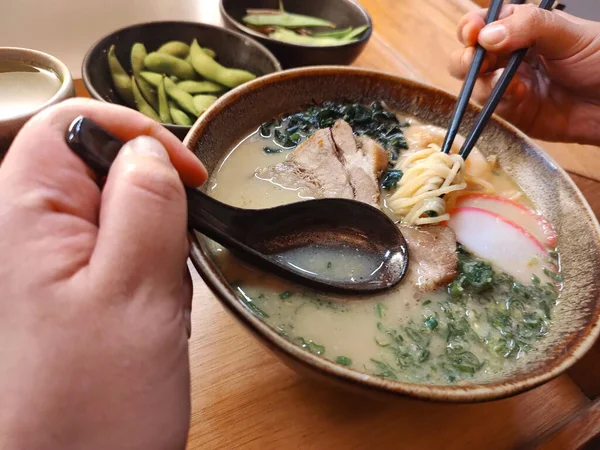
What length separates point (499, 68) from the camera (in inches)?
73.7

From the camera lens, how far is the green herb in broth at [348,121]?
1.49 metres

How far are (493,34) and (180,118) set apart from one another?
1116mm

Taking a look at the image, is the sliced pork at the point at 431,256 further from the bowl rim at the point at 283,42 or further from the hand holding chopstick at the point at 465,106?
the bowl rim at the point at 283,42

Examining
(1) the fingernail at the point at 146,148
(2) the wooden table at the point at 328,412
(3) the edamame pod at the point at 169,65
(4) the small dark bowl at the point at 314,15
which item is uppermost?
(1) the fingernail at the point at 146,148

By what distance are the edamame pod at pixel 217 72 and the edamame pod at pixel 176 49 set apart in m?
0.06

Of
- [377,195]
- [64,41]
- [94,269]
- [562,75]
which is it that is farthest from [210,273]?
[562,75]

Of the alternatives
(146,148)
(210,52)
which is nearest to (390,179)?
(146,148)

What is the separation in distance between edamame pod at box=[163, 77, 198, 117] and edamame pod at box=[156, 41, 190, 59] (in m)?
0.15

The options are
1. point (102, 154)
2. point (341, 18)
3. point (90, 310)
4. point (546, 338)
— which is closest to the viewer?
point (90, 310)

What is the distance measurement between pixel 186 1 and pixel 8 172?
195 cm

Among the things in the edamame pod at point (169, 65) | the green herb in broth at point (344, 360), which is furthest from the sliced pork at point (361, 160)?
the edamame pod at point (169, 65)

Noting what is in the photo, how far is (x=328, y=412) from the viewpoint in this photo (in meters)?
1.07

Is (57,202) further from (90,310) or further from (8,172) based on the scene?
(90,310)

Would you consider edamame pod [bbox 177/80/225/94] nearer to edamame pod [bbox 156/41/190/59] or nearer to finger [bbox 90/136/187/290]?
edamame pod [bbox 156/41/190/59]
